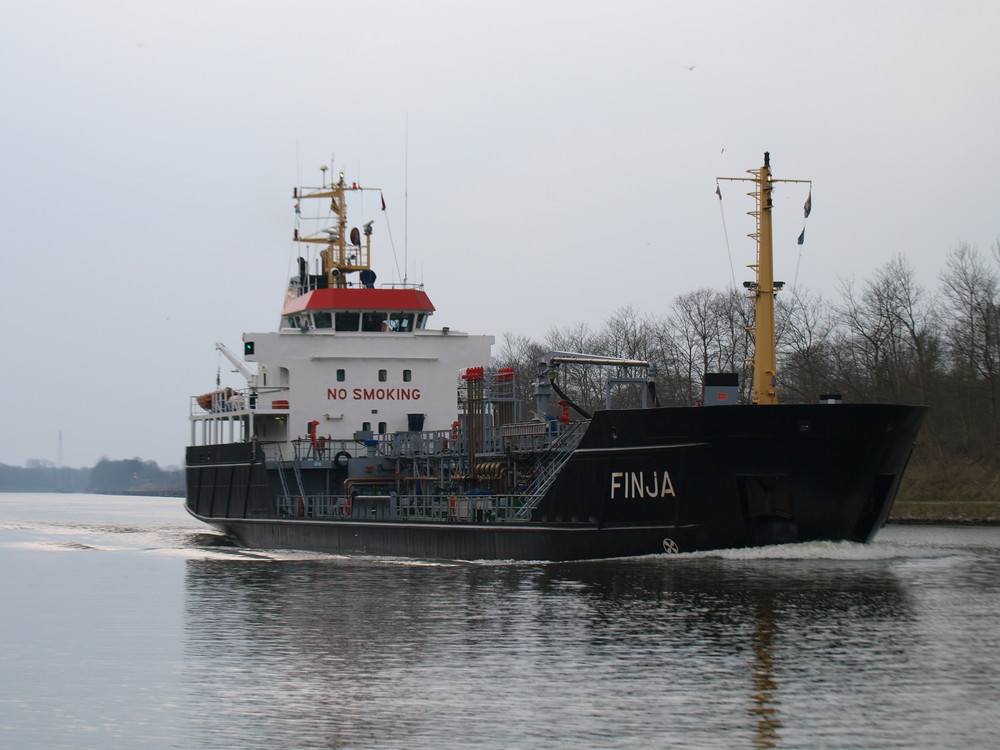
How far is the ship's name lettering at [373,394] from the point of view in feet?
114

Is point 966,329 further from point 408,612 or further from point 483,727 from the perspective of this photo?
point 483,727

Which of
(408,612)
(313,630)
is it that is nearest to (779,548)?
(408,612)

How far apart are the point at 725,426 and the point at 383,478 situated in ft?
40.4

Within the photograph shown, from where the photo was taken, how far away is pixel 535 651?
16.3 metres

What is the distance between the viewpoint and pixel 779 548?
23016mm

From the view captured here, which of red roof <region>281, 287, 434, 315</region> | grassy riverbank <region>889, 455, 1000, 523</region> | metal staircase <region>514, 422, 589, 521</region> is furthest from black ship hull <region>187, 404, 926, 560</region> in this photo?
grassy riverbank <region>889, 455, 1000, 523</region>

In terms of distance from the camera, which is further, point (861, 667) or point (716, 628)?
point (716, 628)

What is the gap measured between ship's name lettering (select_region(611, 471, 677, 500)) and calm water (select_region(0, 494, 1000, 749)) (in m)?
1.25

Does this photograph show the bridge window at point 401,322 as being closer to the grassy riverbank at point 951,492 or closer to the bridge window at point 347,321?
the bridge window at point 347,321

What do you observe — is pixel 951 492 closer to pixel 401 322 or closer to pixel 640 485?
pixel 401 322

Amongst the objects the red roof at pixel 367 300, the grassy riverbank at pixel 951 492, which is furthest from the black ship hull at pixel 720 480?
the grassy riverbank at pixel 951 492

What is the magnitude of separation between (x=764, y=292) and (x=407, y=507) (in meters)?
9.57

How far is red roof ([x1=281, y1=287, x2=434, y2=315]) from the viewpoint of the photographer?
35219 mm

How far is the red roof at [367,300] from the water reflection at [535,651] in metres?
11.6
